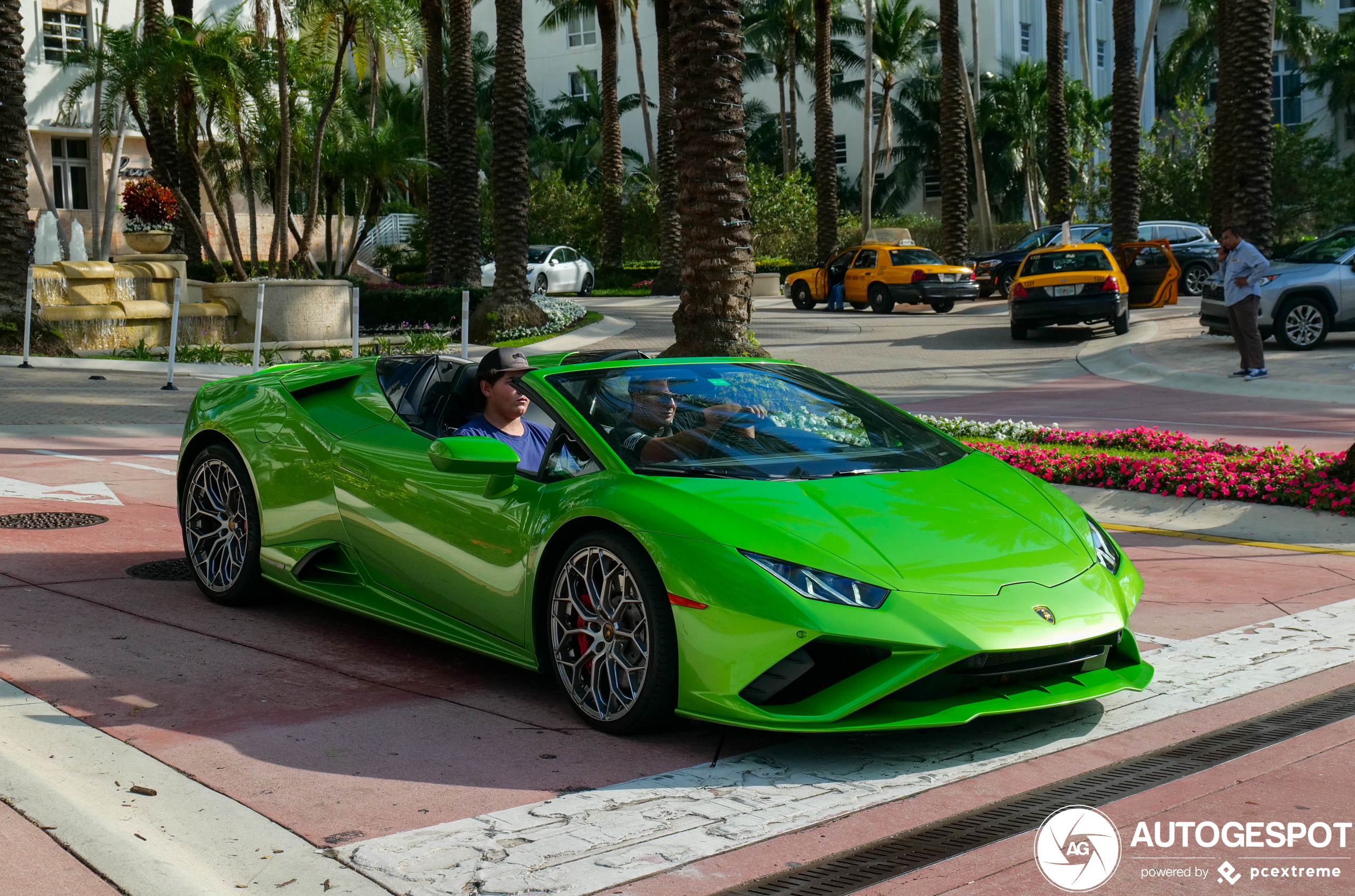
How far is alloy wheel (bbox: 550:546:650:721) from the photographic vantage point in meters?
4.69

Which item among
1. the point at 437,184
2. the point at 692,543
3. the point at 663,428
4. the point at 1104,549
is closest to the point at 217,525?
the point at 663,428

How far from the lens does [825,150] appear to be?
3884 cm

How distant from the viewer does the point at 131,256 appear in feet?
82.9

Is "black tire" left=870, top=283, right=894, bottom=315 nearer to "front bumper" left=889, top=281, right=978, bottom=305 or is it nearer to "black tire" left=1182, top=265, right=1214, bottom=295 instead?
"front bumper" left=889, top=281, right=978, bottom=305

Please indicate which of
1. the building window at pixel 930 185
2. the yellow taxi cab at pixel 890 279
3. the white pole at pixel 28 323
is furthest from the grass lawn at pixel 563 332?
the building window at pixel 930 185

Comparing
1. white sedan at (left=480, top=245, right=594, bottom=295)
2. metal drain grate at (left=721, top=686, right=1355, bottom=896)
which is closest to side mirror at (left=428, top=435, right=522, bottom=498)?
metal drain grate at (left=721, top=686, right=1355, bottom=896)

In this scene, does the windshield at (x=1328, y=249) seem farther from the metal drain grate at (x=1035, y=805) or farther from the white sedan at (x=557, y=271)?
the white sedan at (x=557, y=271)

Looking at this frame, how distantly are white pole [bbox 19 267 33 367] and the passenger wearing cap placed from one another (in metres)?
15.1

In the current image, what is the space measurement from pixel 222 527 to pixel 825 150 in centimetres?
3377

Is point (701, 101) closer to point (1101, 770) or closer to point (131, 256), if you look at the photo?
point (1101, 770)

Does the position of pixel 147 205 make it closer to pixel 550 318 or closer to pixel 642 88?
pixel 550 318

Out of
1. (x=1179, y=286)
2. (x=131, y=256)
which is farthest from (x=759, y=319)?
(x=131, y=256)

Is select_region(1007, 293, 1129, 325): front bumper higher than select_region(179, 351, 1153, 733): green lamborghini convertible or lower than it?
higher

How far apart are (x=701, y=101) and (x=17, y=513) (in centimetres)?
725
